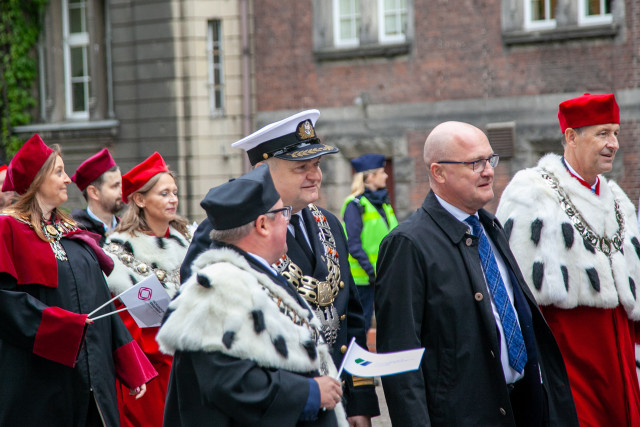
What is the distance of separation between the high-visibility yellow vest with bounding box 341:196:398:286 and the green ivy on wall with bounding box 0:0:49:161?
9.90m

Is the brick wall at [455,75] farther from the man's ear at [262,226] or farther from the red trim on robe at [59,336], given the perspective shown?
the man's ear at [262,226]

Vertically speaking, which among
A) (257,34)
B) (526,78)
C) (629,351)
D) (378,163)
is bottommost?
(629,351)

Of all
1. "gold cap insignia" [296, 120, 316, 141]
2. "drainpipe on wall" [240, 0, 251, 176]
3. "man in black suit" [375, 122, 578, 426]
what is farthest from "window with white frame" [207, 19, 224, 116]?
"man in black suit" [375, 122, 578, 426]

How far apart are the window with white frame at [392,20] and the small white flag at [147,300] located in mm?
10187

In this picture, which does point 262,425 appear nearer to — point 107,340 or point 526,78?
point 107,340

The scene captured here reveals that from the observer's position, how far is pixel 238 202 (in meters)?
3.20

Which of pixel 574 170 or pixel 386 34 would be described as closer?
pixel 574 170

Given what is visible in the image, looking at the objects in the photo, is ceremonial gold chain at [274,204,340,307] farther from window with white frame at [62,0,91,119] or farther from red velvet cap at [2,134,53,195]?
window with white frame at [62,0,91,119]

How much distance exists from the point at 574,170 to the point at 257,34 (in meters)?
11.3

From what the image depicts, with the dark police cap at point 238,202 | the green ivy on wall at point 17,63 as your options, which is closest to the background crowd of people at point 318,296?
the dark police cap at point 238,202

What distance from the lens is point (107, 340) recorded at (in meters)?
5.07

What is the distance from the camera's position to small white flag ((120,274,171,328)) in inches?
179

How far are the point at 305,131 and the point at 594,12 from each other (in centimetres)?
1016

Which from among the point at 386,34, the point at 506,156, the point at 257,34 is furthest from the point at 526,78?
the point at 257,34
